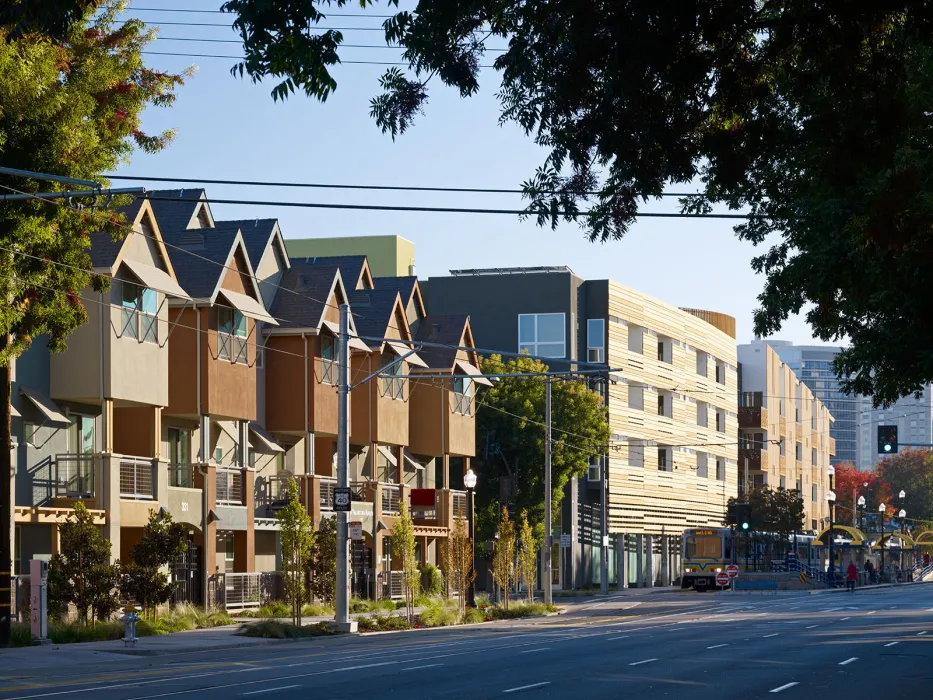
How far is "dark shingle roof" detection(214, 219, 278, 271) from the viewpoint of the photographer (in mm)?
47969

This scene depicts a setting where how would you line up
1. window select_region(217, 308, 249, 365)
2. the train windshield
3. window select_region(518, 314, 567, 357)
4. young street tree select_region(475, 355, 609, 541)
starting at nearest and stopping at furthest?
window select_region(217, 308, 249, 365) → young street tree select_region(475, 355, 609, 541) → the train windshield → window select_region(518, 314, 567, 357)

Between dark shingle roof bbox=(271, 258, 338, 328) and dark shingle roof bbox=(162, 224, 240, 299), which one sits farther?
dark shingle roof bbox=(271, 258, 338, 328)

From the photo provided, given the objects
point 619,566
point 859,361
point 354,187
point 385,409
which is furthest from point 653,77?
point 619,566

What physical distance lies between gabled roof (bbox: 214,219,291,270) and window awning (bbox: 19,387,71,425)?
38.8 ft

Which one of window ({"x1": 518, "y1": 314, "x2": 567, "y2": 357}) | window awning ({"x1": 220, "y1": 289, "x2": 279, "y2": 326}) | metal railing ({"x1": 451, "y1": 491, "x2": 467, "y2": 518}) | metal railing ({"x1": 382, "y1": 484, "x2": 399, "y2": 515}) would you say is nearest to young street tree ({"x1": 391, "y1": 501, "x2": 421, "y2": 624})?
window awning ({"x1": 220, "y1": 289, "x2": 279, "y2": 326})

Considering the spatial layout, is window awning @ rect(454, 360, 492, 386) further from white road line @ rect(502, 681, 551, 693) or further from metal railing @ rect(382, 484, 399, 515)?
white road line @ rect(502, 681, 551, 693)

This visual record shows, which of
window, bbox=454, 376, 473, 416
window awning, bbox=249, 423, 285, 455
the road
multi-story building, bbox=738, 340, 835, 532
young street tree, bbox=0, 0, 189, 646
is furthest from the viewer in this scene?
multi-story building, bbox=738, 340, 835, 532

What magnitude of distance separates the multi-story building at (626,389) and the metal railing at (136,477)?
35.1 metres

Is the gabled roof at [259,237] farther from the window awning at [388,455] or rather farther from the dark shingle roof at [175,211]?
the window awning at [388,455]

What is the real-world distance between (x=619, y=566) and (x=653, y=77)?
73935 mm

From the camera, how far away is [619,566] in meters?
84.1

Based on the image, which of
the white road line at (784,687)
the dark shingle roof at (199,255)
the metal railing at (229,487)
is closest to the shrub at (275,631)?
the metal railing at (229,487)

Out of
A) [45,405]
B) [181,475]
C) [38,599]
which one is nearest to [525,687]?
[38,599]

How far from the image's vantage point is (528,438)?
66.9m
